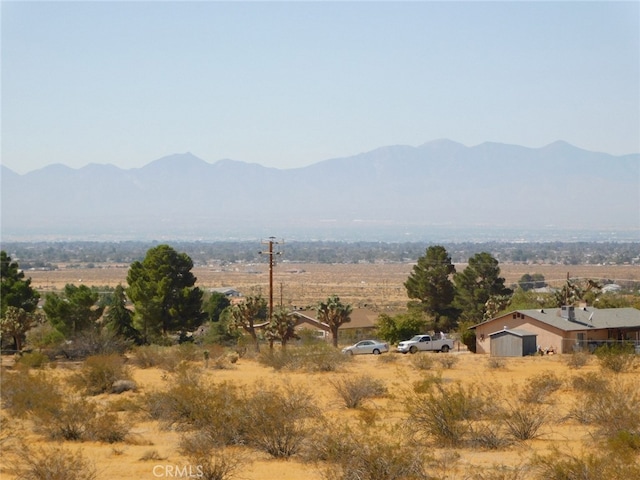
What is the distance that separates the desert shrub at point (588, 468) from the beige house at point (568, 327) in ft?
104

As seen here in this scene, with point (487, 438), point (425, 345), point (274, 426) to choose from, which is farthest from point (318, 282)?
point (274, 426)

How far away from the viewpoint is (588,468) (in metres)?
18.0

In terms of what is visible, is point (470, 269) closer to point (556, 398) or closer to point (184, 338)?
point (184, 338)

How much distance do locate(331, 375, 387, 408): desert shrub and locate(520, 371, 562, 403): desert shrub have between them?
5217mm

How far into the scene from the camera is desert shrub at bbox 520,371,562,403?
→ 101 feet

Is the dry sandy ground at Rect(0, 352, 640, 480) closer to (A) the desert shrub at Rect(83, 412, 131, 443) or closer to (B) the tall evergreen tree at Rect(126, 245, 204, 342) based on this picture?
(A) the desert shrub at Rect(83, 412, 131, 443)

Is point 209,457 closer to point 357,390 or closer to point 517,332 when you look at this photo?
point 357,390

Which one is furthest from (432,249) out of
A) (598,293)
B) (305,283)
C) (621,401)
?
(305,283)

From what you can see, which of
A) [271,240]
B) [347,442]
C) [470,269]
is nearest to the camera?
[347,442]

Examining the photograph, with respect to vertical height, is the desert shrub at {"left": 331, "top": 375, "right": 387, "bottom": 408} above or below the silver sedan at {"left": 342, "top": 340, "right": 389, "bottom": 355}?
above

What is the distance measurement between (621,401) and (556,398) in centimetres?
620

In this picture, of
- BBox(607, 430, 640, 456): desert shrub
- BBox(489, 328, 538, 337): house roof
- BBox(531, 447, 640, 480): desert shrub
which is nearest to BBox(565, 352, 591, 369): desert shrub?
BBox(489, 328, 538, 337): house roof

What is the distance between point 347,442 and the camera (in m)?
20.5

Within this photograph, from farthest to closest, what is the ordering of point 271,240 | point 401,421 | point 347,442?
point 271,240 < point 401,421 < point 347,442
